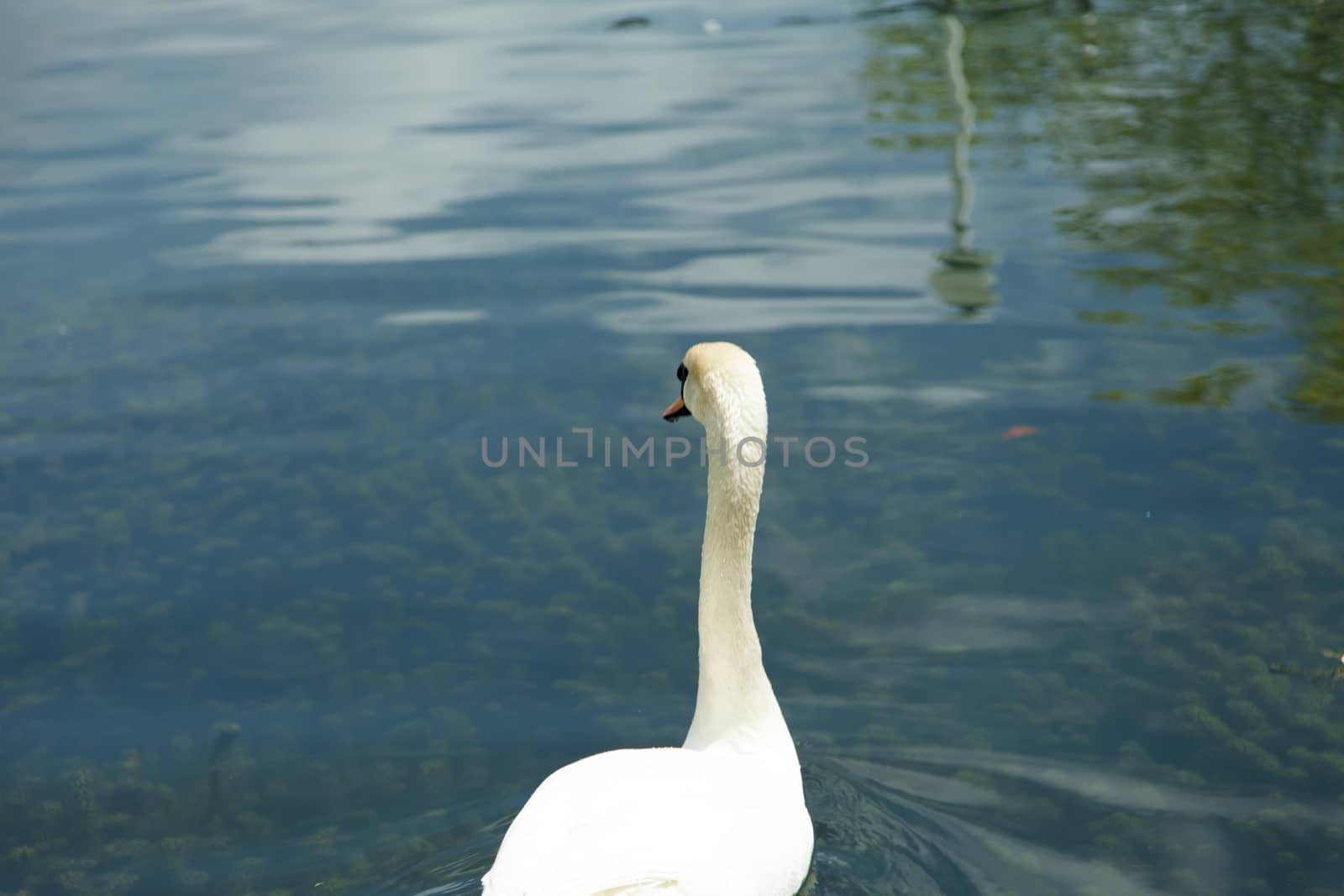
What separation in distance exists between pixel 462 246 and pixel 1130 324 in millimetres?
4453

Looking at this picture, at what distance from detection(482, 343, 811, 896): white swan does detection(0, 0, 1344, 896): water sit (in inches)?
19.6

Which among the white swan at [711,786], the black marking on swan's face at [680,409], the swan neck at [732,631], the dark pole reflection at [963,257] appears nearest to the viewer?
the white swan at [711,786]

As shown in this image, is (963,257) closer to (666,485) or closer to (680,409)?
→ (666,485)

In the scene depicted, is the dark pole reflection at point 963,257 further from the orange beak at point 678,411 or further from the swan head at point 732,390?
the swan head at point 732,390

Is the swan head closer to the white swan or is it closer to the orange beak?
the white swan

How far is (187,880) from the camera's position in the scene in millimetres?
4281

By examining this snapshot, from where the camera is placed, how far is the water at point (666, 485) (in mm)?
4531

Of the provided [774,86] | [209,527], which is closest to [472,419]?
[209,527]

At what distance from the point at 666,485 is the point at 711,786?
3093 mm

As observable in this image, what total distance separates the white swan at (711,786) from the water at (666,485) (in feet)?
1.64

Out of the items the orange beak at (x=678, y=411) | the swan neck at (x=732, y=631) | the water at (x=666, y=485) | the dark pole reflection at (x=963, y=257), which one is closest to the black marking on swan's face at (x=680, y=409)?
the orange beak at (x=678, y=411)

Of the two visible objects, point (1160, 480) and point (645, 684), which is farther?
point (1160, 480)

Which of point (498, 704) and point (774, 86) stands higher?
point (774, 86)

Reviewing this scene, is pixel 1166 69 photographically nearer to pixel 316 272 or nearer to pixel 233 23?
pixel 316 272
